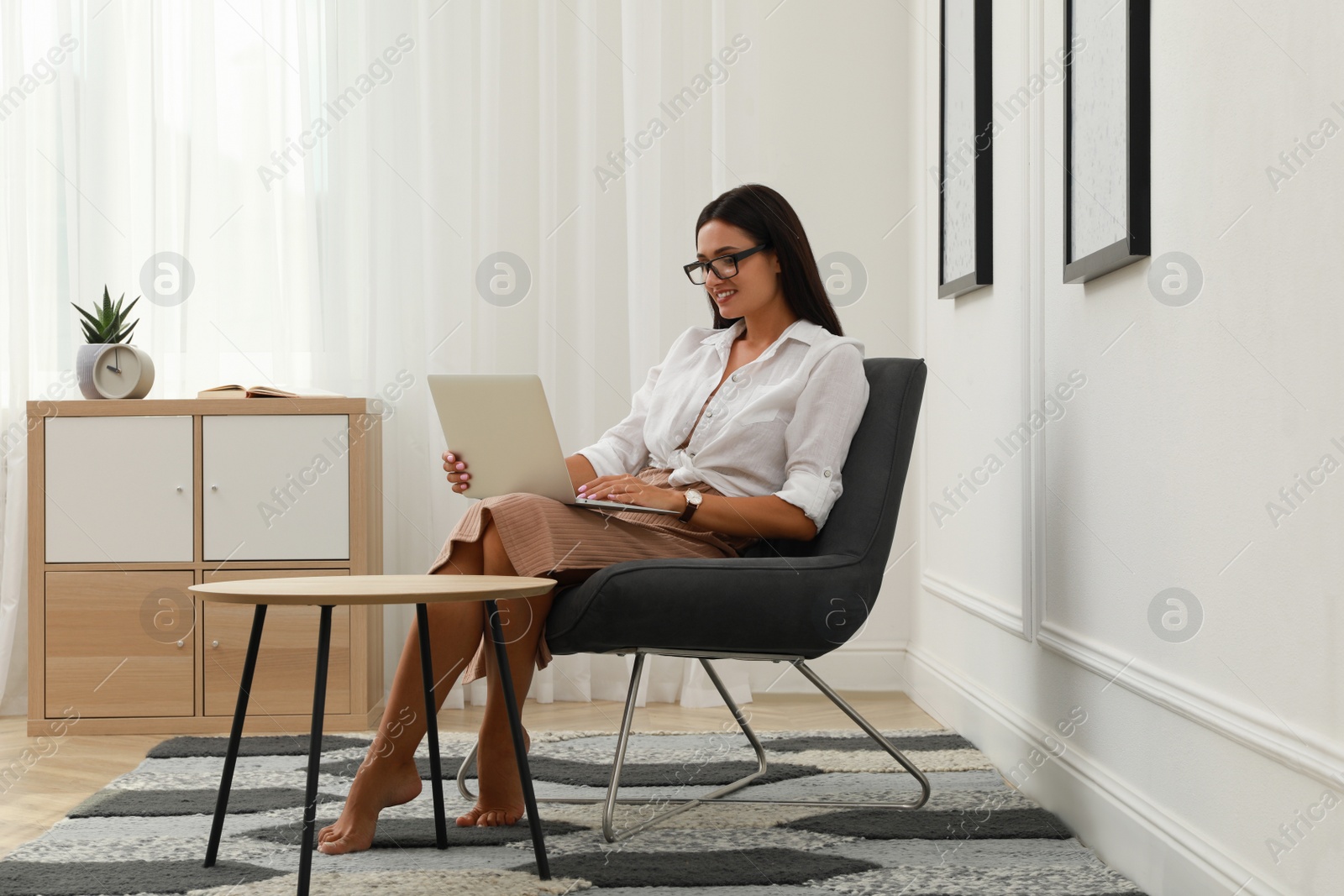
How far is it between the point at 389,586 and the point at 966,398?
5.21 feet

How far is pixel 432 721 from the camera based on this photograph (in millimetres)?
1794

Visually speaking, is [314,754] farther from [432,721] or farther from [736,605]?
[736,605]

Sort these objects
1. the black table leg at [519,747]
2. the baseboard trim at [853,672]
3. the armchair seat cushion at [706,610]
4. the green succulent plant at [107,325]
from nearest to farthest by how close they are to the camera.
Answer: the black table leg at [519,747] < the armchair seat cushion at [706,610] < the green succulent plant at [107,325] < the baseboard trim at [853,672]

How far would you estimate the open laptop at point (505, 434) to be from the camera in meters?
1.87

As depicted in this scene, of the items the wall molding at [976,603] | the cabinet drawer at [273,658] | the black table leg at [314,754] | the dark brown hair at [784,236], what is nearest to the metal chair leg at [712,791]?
the wall molding at [976,603]

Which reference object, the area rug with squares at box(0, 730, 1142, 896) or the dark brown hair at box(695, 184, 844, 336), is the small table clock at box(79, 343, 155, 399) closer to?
the area rug with squares at box(0, 730, 1142, 896)

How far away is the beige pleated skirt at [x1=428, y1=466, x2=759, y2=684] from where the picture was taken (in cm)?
185

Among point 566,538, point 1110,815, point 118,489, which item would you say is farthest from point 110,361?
point 1110,815

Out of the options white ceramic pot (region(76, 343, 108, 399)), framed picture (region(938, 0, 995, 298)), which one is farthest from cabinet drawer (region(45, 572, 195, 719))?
framed picture (region(938, 0, 995, 298))

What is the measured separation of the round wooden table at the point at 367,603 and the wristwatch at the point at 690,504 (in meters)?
0.34

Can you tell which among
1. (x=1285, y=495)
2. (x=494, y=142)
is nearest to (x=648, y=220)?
(x=494, y=142)

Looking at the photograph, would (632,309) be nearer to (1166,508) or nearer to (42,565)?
(42,565)

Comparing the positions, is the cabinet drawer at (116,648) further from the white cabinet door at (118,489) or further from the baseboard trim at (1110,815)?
the baseboard trim at (1110,815)

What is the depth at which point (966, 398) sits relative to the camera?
8.90ft
